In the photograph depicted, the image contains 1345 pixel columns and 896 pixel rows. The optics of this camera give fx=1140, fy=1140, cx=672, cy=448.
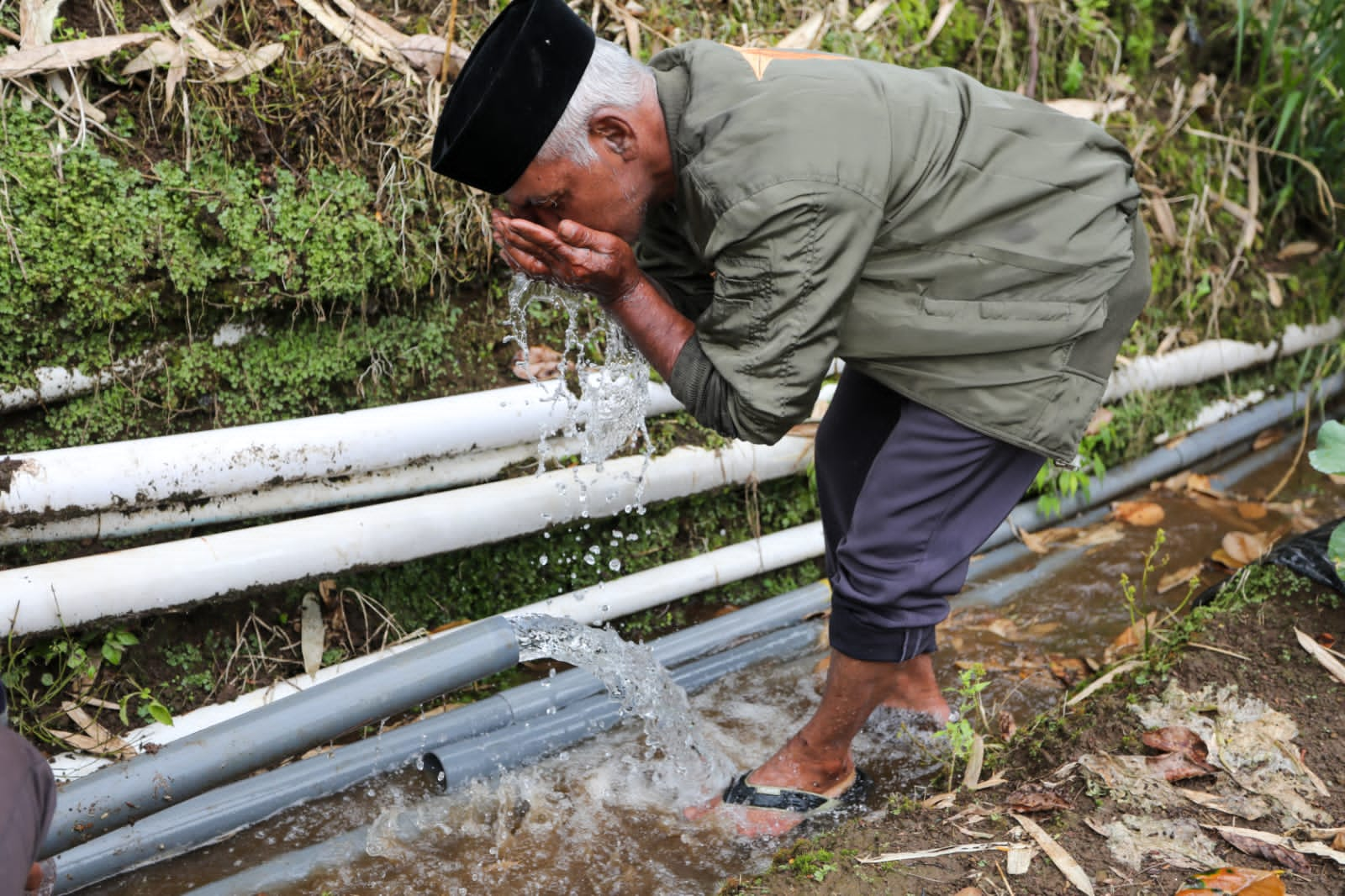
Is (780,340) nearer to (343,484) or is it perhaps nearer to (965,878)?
(965,878)

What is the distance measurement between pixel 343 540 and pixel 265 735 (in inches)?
27.6

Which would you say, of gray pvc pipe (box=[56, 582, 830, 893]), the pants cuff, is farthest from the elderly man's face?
gray pvc pipe (box=[56, 582, 830, 893])

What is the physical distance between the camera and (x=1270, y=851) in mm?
2145

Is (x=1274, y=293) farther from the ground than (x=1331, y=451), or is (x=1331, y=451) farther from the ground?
(x=1331, y=451)

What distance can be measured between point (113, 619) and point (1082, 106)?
3870mm

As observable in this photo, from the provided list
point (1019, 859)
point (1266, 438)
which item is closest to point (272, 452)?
point (1019, 859)

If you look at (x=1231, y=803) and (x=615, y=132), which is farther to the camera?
(x=1231, y=803)

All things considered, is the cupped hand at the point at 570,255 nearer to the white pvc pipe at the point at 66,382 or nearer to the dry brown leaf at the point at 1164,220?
the white pvc pipe at the point at 66,382

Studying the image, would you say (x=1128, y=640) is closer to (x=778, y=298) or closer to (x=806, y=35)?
(x=778, y=298)

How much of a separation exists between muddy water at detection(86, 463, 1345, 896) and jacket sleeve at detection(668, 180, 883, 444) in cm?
104

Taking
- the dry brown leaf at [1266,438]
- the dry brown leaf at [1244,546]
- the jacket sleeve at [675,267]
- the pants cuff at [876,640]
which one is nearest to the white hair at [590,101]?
the jacket sleeve at [675,267]

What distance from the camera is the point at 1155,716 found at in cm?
262

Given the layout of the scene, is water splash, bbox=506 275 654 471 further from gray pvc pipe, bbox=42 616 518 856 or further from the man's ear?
gray pvc pipe, bbox=42 616 518 856

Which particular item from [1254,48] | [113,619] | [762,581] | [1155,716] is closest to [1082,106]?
[1254,48]
